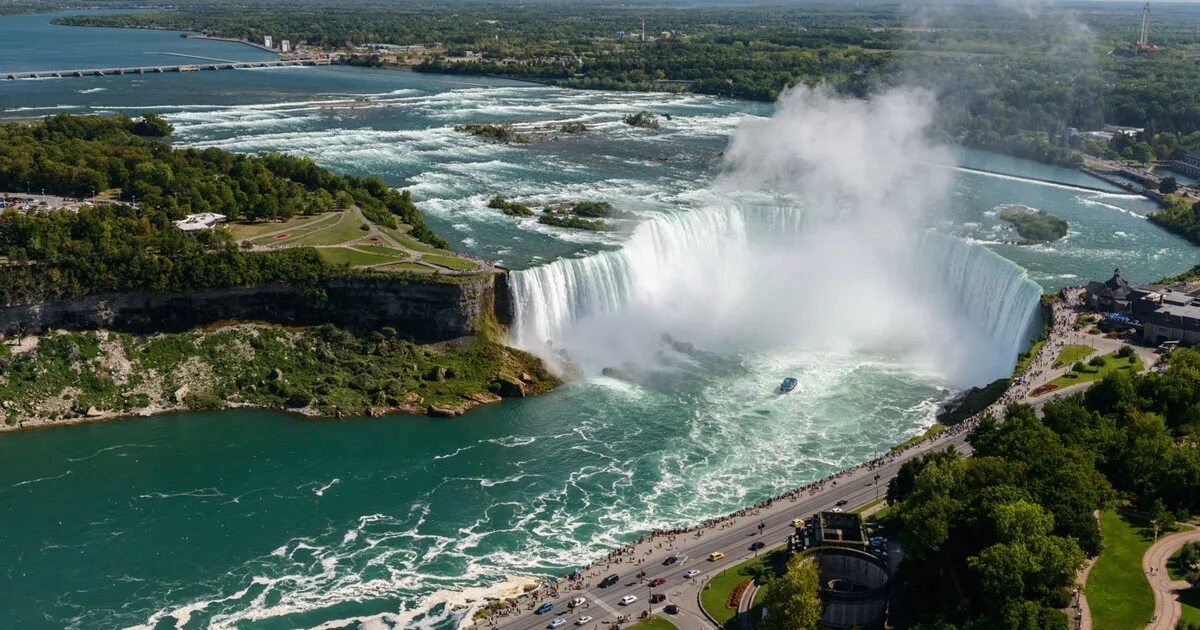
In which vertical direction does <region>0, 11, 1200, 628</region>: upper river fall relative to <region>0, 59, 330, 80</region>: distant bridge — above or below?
below

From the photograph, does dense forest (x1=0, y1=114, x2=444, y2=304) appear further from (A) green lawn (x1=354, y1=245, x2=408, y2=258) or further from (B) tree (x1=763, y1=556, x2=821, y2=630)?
(B) tree (x1=763, y1=556, x2=821, y2=630)

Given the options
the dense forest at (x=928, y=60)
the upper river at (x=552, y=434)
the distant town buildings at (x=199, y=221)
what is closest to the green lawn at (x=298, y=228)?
the distant town buildings at (x=199, y=221)

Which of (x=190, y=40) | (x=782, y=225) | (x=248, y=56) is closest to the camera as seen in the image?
(x=782, y=225)

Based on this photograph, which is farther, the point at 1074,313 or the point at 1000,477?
the point at 1074,313

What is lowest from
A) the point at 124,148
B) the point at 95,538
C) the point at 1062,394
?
the point at 95,538

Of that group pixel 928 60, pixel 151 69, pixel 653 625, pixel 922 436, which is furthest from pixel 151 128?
pixel 928 60

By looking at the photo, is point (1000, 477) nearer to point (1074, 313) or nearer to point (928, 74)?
point (1074, 313)

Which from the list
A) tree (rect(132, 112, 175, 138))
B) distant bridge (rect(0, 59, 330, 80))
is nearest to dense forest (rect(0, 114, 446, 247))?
tree (rect(132, 112, 175, 138))

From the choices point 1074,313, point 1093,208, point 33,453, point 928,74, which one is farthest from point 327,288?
point 928,74
